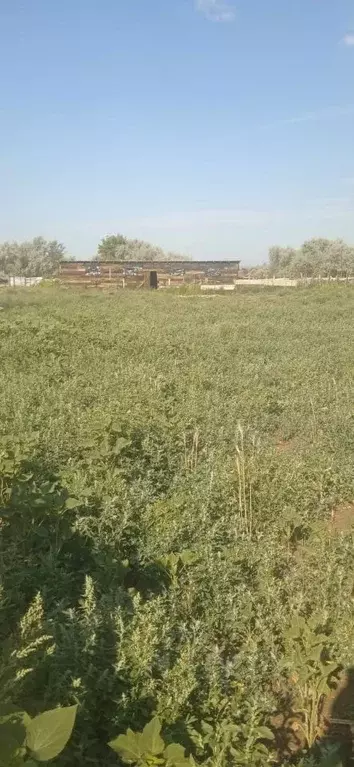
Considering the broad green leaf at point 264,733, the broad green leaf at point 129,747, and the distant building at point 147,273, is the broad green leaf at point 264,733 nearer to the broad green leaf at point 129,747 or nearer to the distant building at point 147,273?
the broad green leaf at point 129,747

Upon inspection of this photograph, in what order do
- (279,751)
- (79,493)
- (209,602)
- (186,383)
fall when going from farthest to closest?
1. (186,383)
2. (79,493)
3. (209,602)
4. (279,751)

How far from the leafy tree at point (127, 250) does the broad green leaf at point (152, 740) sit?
7766 centimetres

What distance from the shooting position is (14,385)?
793cm

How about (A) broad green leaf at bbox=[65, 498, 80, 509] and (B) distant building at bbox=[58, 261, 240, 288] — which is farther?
(B) distant building at bbox=[58, 261, 240, 288]

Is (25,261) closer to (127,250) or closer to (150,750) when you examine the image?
(127,250)

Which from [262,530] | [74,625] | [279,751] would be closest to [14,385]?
[262,530]

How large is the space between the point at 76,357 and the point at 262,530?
6111 millimetres

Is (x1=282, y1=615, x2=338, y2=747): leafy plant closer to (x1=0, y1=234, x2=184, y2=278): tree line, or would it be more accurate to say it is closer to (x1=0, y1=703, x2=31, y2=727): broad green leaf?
(x1=0, y1=703, x2=31, y2=727): broad green leaf

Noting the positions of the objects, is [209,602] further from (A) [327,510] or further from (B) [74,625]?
(A) [327,510]

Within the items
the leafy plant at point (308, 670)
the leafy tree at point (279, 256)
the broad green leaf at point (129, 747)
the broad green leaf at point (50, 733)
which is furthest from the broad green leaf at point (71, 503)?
the leafy tree at point (279, 256)

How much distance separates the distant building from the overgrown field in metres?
32.2

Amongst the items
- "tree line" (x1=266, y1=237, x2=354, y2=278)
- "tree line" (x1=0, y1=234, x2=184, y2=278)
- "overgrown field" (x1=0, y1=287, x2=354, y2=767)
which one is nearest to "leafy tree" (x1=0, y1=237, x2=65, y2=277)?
"tree line" (x1=0, y1=234, x2=184, y2=278)

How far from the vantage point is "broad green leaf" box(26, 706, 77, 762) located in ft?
6.01

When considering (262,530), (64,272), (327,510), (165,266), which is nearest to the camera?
(262,530)
